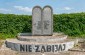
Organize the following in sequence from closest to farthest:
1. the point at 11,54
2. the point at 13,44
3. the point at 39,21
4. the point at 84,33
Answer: the point at 11,54 < the point at 13,44 < the point at 39,21 < the point at 84,33

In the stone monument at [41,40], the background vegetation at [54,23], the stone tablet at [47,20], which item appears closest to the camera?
the stone monument at [41,40]

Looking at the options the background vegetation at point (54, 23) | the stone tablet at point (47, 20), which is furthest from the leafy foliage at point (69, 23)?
the stone tablet at point (47, 20)

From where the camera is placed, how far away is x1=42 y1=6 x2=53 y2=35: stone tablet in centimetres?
1655

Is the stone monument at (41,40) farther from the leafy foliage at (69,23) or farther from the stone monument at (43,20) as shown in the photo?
the leafy foliage at (69,23)

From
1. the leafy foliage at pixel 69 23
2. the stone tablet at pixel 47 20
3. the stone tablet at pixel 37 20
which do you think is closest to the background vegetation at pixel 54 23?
the leafy foliage at pixel 69 23

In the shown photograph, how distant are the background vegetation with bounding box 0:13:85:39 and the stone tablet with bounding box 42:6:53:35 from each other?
11.2 ft

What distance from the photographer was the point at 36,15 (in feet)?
54.7

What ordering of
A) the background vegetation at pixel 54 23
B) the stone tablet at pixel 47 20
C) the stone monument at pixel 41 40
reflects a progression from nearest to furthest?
the stone monument at pixel 41 40 < the stone tablet at pixel 47 20 < the background vegetation at pixel 54 23

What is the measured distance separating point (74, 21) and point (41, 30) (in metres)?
4.24

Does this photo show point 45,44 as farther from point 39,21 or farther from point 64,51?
point 39,21

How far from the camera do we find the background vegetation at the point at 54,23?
19.9 meters

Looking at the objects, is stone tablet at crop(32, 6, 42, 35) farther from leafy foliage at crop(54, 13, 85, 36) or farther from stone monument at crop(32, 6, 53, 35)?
leafy foliage at crop(54, 13, 85, 36)

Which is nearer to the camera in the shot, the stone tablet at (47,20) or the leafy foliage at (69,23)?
the stone tablet at (47,20)

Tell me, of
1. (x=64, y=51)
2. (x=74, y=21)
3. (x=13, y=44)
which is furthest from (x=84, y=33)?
(x=13, y=44)
